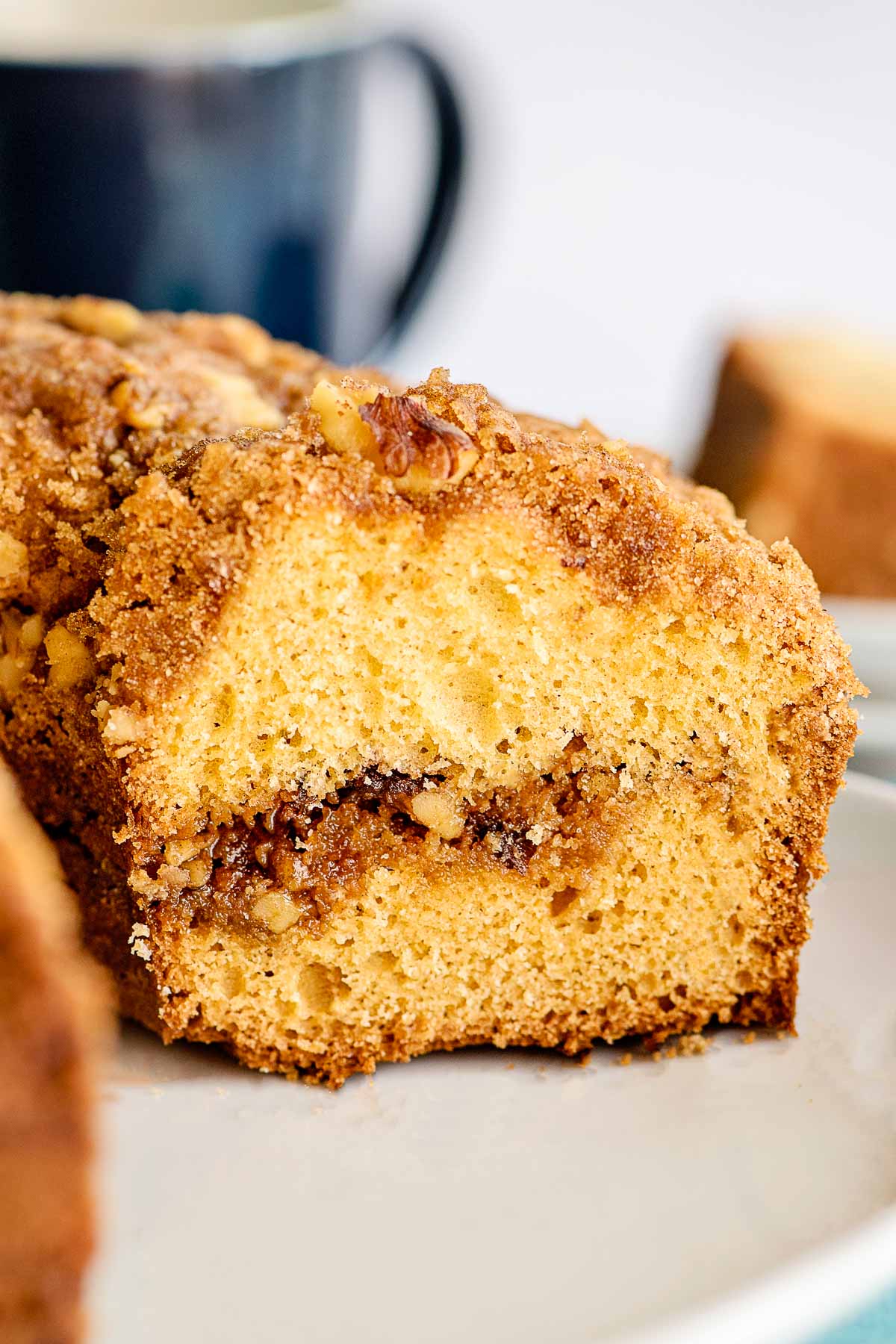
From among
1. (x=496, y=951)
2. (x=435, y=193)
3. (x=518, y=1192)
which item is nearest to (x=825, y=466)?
(x=435, y=193)

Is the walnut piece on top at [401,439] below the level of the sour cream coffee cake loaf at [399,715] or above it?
above

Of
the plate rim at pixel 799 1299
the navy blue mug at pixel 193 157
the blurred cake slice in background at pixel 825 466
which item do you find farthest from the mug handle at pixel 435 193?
the plate rim at pixel 799 1299

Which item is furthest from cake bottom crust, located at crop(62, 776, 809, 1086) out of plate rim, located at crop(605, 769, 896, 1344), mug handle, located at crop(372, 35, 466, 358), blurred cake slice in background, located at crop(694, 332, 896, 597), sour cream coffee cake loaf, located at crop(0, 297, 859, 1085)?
mug handle, located at crop(372, 35, 466, 358)

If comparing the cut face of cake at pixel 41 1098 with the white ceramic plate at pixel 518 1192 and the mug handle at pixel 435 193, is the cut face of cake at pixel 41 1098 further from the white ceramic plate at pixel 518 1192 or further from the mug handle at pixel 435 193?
the mug handle at pixel 435 193

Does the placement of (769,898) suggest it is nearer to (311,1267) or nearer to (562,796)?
(562,796)

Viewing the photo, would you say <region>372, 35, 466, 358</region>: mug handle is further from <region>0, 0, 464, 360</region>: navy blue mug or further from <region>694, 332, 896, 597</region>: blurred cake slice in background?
<region>694, 332, 896, 597</region>: blurred cake slice in background
